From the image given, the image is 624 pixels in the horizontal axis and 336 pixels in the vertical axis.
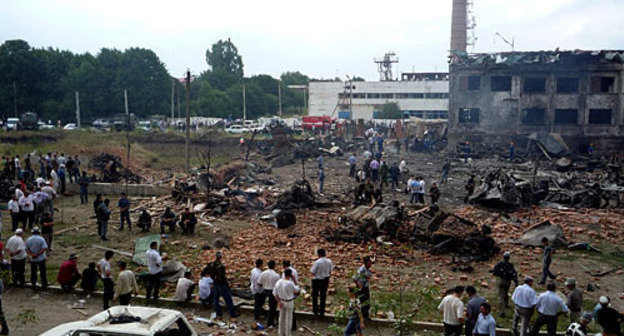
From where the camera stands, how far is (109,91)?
58438mm

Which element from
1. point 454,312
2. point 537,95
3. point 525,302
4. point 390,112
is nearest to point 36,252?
point 454,312

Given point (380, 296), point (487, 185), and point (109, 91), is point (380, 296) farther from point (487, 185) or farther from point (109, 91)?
point (109, 91)

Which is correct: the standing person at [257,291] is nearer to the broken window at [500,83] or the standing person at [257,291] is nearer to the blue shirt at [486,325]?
the blue shirt at [486,325]

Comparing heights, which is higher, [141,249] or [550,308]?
[550,308]

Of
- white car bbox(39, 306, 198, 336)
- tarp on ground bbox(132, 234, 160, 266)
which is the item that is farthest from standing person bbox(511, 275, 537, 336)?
tarp on ground bbox(132, 234, 160, 266)

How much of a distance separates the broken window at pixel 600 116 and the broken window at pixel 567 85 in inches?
94.8

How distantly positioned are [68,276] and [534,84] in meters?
41.6

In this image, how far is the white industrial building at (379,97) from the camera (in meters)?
74.2

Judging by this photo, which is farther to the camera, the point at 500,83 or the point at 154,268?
the point at 500,83

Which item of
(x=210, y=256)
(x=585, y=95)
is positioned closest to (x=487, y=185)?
(x=210, y=256)

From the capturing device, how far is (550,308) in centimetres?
862

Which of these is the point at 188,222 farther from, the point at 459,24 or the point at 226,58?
the point at 226,58

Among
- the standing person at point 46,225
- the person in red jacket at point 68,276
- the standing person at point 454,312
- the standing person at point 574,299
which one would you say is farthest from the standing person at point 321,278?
the standing person at point 46,225

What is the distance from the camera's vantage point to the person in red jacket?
36.9 feet
